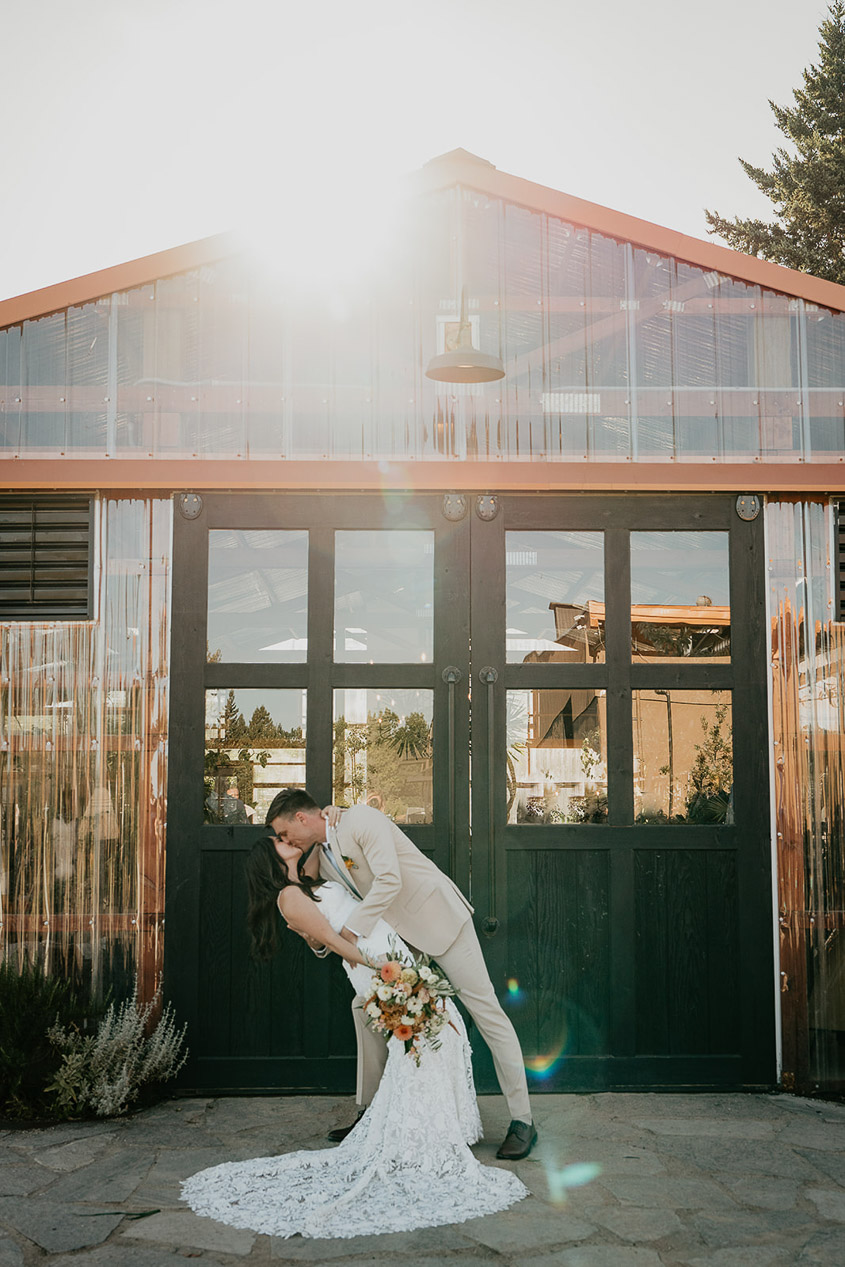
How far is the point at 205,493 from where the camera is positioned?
629 cm

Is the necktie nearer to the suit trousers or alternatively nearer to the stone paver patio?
the suit trousers

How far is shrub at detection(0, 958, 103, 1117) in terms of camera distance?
5.55 m

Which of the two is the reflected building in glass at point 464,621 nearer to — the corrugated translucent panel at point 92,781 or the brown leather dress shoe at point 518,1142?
the corrugated translucent panel at point 92,781

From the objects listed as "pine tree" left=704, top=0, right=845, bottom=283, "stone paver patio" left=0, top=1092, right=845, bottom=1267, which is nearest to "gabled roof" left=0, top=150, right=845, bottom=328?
"stone paver patio" left=0, top=1092, right=845, bottom=1267

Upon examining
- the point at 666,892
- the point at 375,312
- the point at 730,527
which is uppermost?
the point at 375,312

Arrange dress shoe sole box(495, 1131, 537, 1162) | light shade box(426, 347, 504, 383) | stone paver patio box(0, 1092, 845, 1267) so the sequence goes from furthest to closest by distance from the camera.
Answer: light shade box(426, 347, 504, 383), dress shoe sole box(495, 1131, 537, 1162), stone paver patio box(0, 1092, 845, 1267)

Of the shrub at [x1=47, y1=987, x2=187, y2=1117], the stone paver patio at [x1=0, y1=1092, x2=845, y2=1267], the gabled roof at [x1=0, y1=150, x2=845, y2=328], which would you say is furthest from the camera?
the gabled roof at [x1=0, y1=150, x2=845, y2=328]

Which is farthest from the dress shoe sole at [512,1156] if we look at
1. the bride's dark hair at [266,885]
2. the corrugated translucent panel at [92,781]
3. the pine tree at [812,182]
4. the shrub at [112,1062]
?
the pine tree at [812,182]

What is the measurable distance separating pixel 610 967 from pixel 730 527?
2.33 m

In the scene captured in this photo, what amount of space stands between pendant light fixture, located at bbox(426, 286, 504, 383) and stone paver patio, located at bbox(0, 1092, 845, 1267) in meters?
3.49

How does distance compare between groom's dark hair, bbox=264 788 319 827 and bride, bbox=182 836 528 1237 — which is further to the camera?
groom's dark hair, bbox=264 788 319 827

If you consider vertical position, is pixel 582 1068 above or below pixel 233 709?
below

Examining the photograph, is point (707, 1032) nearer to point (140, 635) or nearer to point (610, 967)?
point (610, 967)

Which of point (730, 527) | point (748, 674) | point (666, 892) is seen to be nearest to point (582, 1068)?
point (666, 892)
